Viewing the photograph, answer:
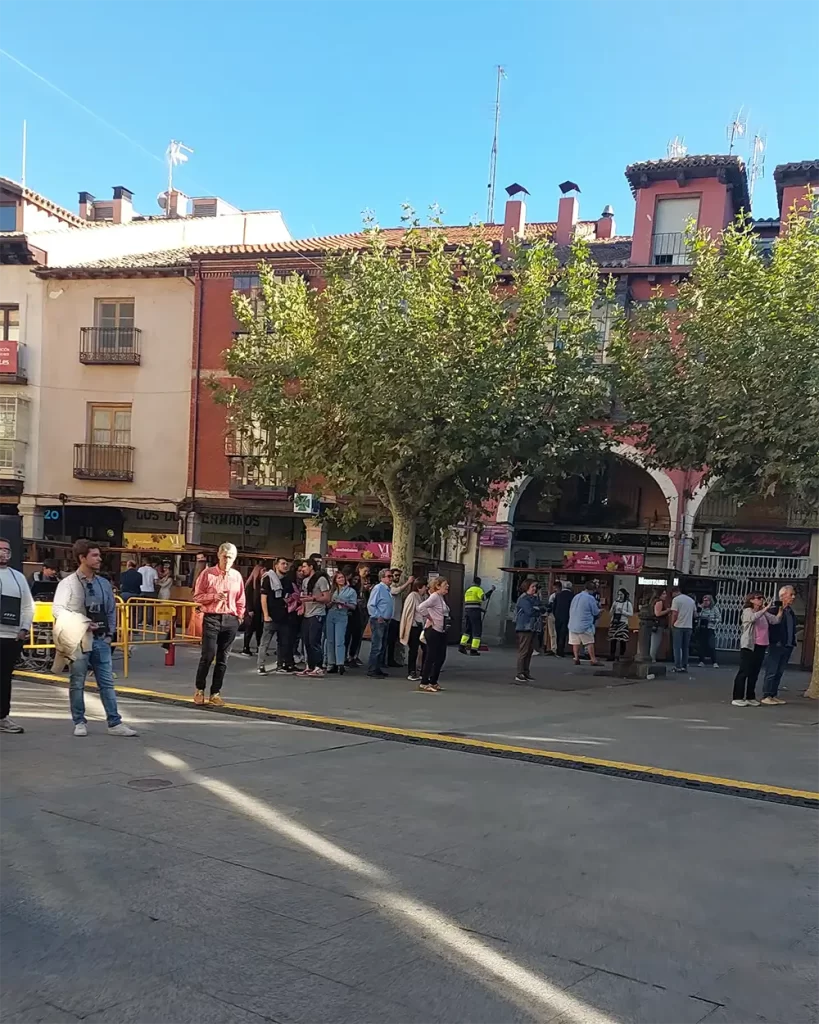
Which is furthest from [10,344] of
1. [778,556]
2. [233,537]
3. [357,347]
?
[778,556]

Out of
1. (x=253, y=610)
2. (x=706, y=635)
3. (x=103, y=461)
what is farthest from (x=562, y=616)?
(x=103, y=461)

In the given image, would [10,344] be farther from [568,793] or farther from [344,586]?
[568,793]

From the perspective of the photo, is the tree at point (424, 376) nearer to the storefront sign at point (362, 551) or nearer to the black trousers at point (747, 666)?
the black trousers at point (747, 666)

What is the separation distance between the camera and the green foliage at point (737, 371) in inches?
478

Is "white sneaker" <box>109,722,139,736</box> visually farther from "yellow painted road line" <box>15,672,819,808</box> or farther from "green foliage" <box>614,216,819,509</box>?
"green foliage" <box>614,216,819,509</box>

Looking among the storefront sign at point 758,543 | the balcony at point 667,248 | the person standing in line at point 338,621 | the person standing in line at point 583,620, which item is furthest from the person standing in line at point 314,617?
the balcony at point 667,248

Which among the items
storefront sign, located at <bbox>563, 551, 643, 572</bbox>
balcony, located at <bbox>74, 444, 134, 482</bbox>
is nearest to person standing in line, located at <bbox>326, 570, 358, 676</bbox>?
storefront sign, located at <bbox>563, 551, 643, 572</bbox>

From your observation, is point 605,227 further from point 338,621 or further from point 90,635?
point 90,635

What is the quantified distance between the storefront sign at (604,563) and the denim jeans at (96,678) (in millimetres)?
14294

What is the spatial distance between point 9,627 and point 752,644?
9.09 meters

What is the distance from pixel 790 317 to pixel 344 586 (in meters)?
7.35

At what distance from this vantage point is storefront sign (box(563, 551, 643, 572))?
21.0m

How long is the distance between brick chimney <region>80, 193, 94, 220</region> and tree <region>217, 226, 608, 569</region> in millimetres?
23148

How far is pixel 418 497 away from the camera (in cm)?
1512
